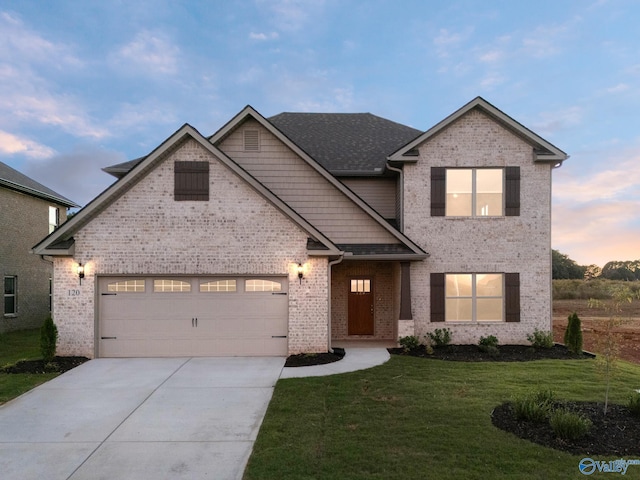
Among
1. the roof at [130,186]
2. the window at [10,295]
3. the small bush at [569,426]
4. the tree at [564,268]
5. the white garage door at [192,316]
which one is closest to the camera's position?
the small bush at [569,426]

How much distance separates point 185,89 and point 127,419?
3053 cm

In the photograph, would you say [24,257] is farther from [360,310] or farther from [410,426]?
[410,426]

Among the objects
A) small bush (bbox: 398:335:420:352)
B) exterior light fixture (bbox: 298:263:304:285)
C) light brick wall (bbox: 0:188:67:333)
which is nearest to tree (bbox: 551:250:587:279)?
small bush (bbox: 398:335:420:352)

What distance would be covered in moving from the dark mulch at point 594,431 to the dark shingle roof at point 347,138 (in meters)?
9.26

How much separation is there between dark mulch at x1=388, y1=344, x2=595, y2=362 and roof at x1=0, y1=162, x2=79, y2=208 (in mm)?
17764

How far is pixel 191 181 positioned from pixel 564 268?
7243 centimetres

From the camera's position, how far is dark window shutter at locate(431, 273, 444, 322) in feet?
42.9

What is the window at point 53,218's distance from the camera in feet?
69.7

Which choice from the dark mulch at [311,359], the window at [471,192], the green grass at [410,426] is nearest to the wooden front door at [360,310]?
the dark mulch at [311,359]

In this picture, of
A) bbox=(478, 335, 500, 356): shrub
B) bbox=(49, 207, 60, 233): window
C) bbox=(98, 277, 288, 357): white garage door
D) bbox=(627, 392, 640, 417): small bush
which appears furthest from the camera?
bbox=(49, 207, 60, 233): window

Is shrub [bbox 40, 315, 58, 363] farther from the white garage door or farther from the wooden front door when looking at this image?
the wooden front door

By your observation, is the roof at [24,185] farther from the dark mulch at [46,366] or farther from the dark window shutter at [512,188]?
the dark window shutter at [512,188]

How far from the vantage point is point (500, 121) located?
13211mm

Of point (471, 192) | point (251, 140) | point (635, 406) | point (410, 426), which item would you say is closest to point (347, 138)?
point (251, 140)
